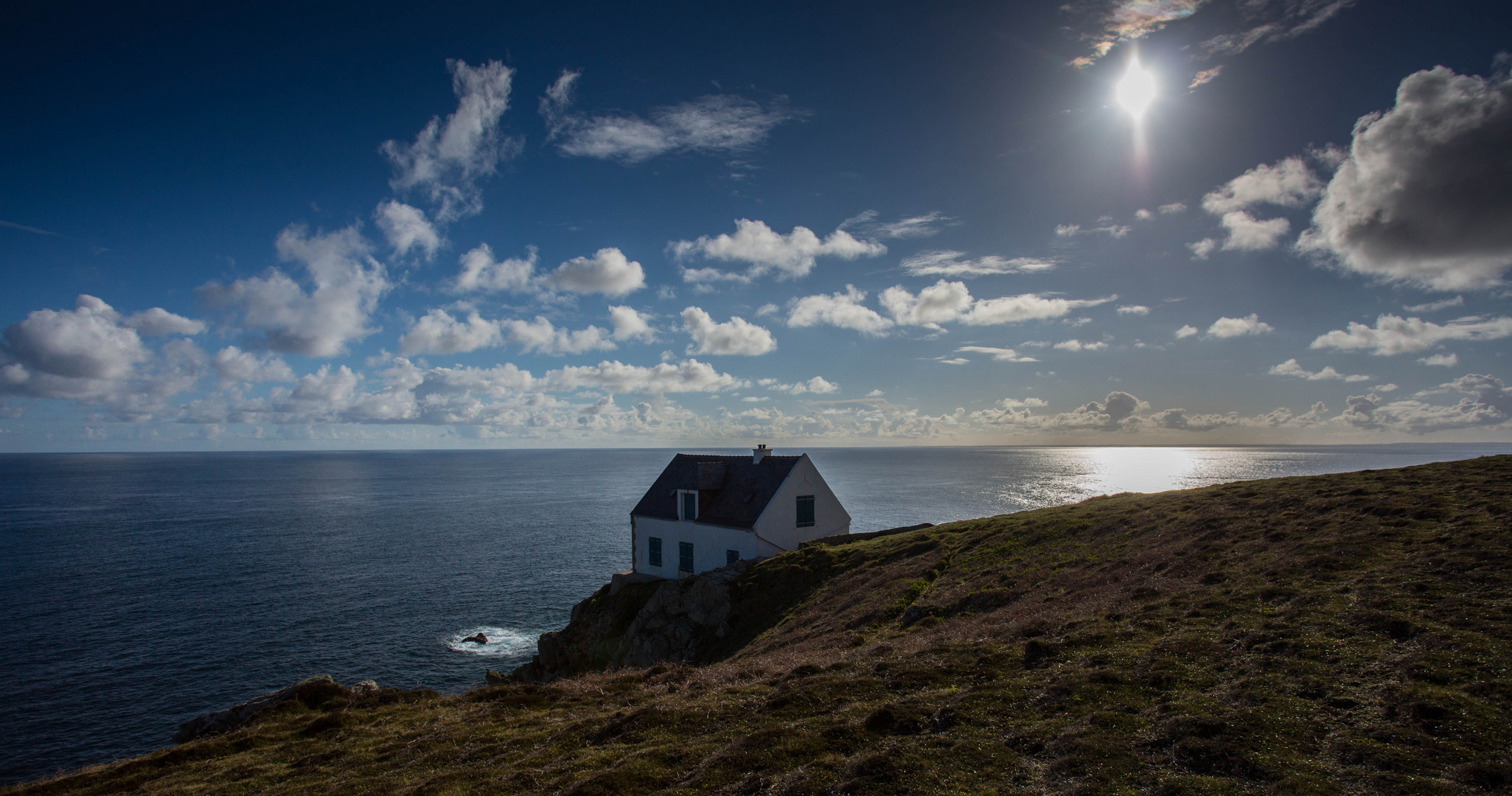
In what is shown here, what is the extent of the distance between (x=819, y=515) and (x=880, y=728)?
110ft

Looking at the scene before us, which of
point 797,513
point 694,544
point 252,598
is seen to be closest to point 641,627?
point 694,544

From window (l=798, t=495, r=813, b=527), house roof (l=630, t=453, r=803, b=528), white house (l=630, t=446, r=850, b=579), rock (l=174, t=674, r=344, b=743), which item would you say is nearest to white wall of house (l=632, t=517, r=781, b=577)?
white house (l=630, t=446, r=850, b=579)

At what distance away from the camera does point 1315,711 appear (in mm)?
10250

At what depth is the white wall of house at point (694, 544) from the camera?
41.2 metres

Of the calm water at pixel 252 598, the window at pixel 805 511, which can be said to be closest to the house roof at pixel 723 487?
the window at pixel 805 511

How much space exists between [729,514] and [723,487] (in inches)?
120

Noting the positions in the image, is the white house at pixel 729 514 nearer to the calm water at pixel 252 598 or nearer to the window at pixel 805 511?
the window at pixel 805 511

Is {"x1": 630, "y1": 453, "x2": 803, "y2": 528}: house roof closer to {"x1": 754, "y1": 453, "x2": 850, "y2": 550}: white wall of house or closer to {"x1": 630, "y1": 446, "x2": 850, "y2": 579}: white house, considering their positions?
{"x1": 630, "y1": 446, "x2": 850, "y2": 579}: white house

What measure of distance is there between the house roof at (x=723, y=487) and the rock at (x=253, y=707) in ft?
77.8

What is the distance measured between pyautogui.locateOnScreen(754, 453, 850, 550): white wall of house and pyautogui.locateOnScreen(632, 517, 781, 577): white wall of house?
1043mm

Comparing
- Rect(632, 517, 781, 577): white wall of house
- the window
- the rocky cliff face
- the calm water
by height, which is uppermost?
the window

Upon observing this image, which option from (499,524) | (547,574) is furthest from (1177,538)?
(499,524)

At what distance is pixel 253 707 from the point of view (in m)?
22.4

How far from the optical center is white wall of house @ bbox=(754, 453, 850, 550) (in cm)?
4197
